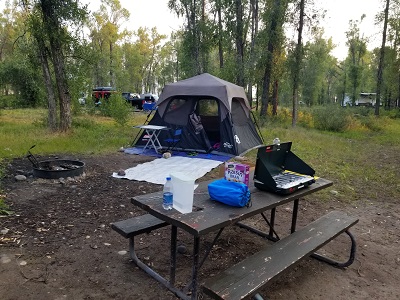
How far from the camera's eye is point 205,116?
29.7 ft

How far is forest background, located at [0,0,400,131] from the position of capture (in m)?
8.85

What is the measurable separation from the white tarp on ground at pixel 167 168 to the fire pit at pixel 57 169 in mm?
692

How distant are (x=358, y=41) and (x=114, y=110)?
32075mm

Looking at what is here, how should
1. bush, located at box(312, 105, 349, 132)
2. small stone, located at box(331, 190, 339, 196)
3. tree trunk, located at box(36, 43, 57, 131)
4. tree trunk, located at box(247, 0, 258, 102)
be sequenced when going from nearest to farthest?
small stone, located at box(331, 190, 339, 196)
tree trunk, located at box(36, 43, 57, 131)
bush, located at box(312, 105, 349, 132)
tree trunk, located at box(247, 0, 258, 102)

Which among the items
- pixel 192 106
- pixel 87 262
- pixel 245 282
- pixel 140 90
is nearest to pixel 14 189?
pixel 87 262

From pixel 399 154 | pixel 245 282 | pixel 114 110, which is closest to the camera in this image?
pixel 245 282

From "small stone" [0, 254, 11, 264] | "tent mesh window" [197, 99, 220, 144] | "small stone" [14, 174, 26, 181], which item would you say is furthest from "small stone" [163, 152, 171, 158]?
"small stone" [0, 254, 11, 264]

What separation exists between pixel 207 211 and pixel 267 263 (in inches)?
22.9

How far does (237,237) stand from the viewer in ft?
11.7

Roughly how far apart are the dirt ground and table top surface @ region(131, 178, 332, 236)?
0.57 metres

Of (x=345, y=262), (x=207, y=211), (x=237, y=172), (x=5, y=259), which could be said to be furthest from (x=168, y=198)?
(x=345, y=262)

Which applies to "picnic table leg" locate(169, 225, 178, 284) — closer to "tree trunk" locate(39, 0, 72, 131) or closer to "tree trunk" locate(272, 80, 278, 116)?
"tree trunk" locate(39, 0, 72, 131)

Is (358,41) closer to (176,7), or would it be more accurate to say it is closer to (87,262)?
(176,7)

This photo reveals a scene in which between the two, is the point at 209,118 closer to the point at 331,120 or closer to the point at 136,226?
the point at 136,226
